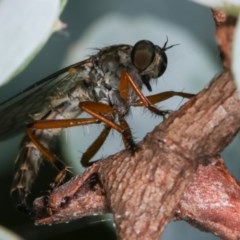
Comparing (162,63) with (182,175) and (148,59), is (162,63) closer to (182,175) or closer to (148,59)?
(148,59)

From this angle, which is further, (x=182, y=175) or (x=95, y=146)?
(x=95, y=146)

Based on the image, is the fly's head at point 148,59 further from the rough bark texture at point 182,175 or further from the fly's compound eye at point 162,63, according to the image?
the rough bark texture at point 182,175

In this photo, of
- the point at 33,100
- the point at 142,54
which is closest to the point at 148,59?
the point at 142,54

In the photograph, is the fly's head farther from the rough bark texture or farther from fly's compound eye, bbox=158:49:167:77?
the rough bark texture

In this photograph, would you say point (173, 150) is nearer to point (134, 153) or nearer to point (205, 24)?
point (134, 153)

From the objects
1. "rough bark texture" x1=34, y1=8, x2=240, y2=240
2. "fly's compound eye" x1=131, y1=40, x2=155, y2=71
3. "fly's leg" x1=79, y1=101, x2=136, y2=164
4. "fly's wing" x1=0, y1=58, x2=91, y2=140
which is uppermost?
"fly's wing" x1=0, y1=58, x2=91, y2=140

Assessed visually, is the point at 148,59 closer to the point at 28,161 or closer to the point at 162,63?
the point at 162,63

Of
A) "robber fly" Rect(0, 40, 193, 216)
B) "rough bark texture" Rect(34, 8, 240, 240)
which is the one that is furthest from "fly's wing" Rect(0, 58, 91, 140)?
"rough bark texture" Rect(34, 8, 240, 240)

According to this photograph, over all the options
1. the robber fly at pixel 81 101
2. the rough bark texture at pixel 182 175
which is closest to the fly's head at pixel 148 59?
the robber fly at pixel 81 101
